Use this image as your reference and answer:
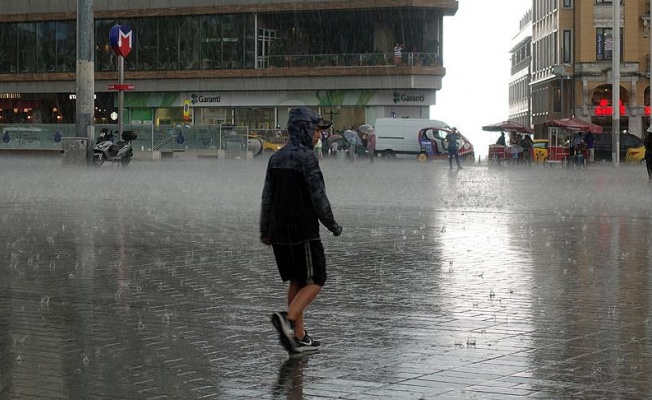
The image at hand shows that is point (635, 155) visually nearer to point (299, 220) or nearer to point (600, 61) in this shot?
point (600, 61)

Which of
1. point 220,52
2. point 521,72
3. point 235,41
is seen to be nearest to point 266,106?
point 235,41

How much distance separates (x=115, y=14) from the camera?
284 feet

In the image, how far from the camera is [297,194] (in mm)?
8180

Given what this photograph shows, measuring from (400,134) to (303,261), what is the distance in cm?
5881

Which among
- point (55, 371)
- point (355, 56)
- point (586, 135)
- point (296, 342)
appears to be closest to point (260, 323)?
point (296, 342)

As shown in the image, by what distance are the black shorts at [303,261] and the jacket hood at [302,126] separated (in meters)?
0.66

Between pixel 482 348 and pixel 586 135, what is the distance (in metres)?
53.0

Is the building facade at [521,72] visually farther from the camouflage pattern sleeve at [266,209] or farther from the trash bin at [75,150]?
the camouflage pattern sleeve at [266,209]

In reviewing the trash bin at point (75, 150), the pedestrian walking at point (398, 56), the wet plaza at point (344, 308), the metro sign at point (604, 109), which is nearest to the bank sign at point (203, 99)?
the pedestrian walking at point (398, 56)

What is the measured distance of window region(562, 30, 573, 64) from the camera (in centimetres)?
8612

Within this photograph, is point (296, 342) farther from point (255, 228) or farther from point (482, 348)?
point (255, 228)

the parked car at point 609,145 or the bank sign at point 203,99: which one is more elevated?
the bank sign at point 203,99

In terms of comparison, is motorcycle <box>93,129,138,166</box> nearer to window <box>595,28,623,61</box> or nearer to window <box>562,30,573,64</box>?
window <box>595,28,623,61</box>

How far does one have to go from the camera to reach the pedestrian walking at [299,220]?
8.12 metres
